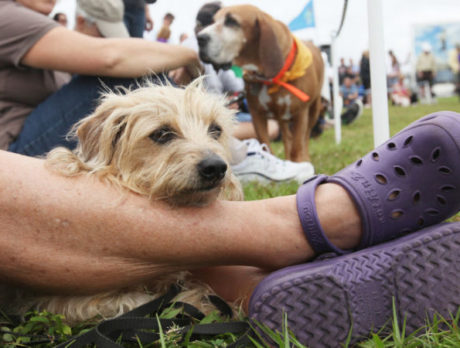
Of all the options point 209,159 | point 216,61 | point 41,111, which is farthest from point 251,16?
point 209,159

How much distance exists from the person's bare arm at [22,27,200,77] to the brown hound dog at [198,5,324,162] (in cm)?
227

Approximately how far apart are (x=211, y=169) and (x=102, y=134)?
0.57 metres

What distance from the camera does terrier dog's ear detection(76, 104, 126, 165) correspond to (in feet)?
6.54

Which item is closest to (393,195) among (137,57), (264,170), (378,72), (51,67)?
(378,72)

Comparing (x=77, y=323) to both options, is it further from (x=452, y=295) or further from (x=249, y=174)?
(x=249, y=174)

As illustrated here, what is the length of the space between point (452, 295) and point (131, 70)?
2138mm

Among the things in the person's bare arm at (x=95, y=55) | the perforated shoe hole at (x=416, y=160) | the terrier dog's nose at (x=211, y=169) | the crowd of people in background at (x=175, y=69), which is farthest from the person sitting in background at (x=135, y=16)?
the perforated shoe hole at (x=416, y=160)

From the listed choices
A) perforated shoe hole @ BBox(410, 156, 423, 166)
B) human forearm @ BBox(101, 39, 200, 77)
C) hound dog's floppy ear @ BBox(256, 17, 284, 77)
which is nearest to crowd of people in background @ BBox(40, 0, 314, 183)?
human forearm @ BBox(101, 39, 200, 77)

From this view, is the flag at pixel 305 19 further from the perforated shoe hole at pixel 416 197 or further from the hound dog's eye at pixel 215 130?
the perforated shoe hole at pixel 416 197

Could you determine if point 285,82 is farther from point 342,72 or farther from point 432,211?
point 342,72

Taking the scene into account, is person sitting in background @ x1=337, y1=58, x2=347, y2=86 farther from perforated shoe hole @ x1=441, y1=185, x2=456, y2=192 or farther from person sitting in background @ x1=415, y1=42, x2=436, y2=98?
perforated shoe hole @ x1=441, y1=185, x2=456, y2=192

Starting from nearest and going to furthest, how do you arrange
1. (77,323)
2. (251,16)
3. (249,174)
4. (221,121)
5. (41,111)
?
(77,323)
(221,121)
(41,111)
(249,174)
(251,16)

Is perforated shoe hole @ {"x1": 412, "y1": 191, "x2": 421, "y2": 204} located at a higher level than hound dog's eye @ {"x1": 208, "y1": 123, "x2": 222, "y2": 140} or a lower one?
lower

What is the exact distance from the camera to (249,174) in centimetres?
400
